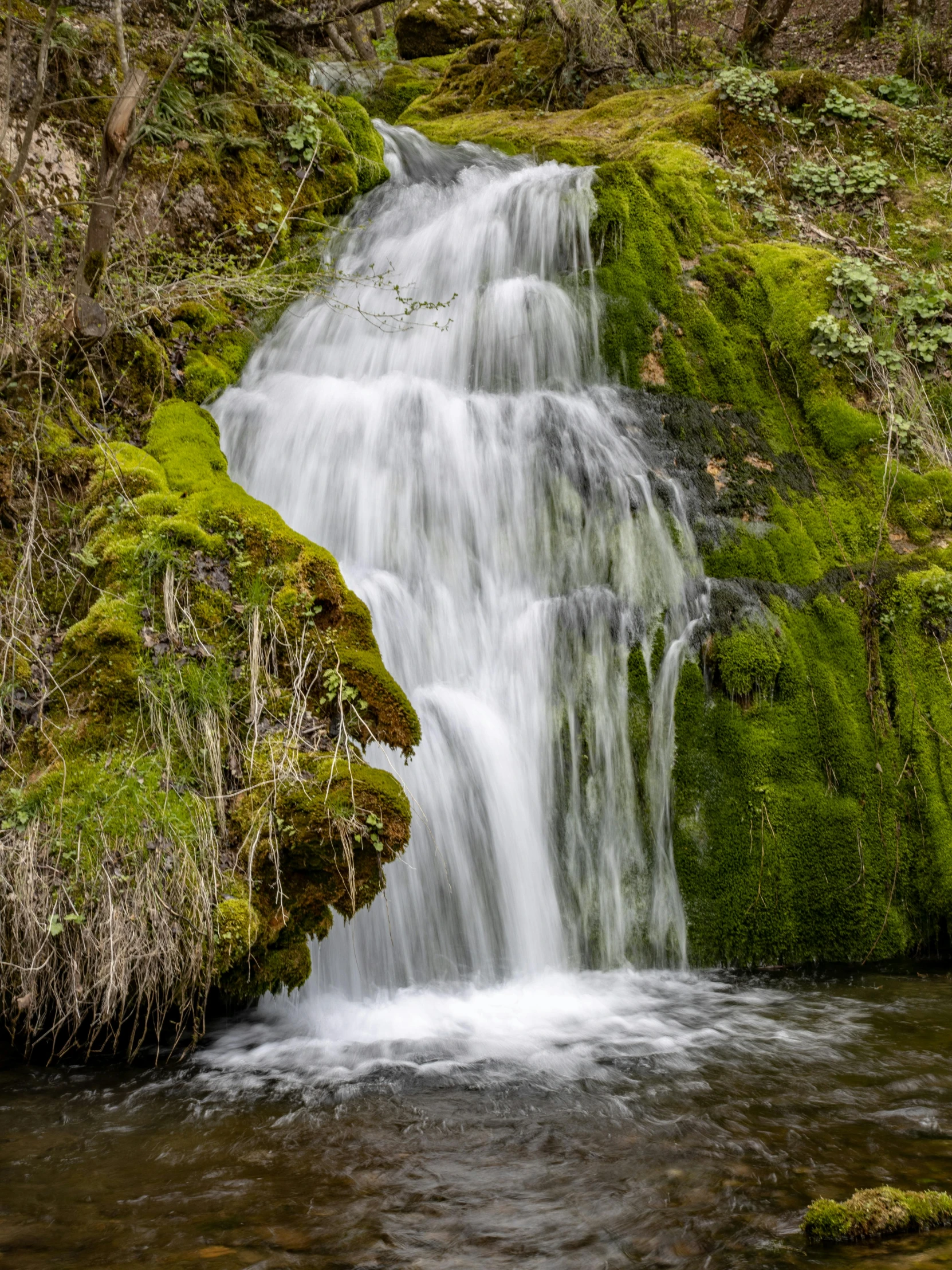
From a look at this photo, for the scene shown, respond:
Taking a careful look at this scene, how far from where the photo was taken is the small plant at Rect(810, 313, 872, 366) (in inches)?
A: 277

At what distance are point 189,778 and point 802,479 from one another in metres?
4.64

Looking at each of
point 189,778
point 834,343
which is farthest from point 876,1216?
point 834,343

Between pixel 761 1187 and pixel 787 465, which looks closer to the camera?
pixel 761 1187

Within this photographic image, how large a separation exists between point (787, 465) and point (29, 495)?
484cm

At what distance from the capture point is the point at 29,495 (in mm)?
5055

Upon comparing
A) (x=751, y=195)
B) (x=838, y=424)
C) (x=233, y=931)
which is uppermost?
(x=751, y=195)

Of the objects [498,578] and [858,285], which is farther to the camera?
[858,285]

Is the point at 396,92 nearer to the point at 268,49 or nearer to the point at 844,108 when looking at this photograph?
the point at 268,49

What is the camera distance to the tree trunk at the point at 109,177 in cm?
537

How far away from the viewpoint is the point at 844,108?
940 cm

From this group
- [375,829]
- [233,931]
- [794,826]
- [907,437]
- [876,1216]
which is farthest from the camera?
[907,437]

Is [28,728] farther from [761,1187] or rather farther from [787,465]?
[787,465]

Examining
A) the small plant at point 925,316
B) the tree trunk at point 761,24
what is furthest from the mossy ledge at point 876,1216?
the tree trunk at point 761,24

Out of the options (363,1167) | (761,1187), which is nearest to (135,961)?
(363,1167)
